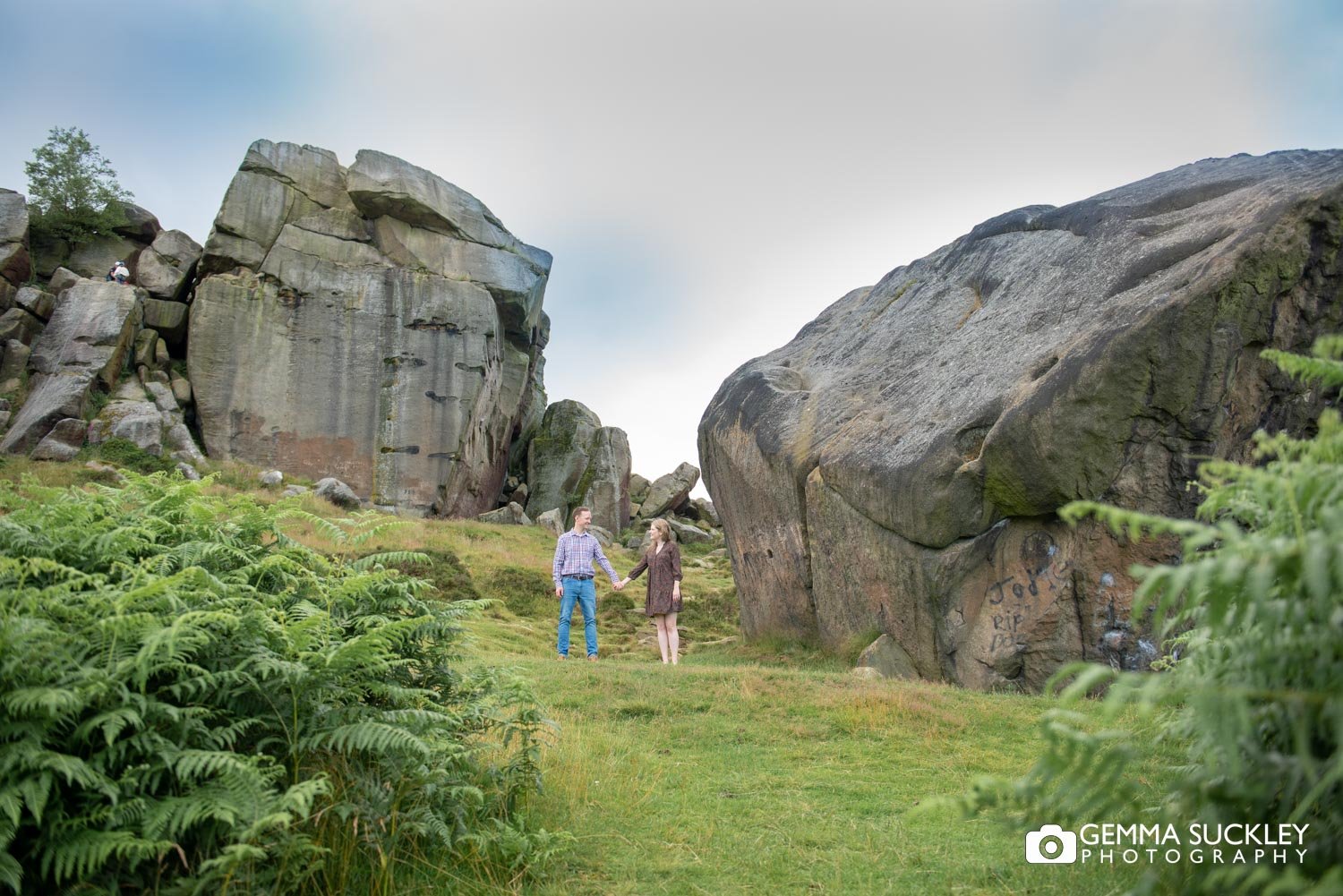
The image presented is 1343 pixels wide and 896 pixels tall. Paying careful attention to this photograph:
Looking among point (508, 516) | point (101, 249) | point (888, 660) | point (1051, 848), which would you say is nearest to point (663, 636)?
point (888, 660)

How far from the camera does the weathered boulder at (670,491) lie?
50.9 meters

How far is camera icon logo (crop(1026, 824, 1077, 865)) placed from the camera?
5566 mm

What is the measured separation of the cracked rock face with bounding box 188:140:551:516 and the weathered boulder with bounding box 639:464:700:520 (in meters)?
10.4

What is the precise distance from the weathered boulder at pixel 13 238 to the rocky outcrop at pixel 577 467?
78.6 ft

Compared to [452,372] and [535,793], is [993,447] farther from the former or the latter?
[452,372]

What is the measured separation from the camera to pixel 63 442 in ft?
106

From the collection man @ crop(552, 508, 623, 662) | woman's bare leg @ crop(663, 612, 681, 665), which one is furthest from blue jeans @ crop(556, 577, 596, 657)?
woman's bare leg @ crop(663, 612, 681, 665)

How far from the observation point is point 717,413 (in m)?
19.8

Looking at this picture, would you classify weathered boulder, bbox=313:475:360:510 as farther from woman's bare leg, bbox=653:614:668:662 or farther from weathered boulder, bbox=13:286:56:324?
woman's bare leg, bbox=653:614:668:662

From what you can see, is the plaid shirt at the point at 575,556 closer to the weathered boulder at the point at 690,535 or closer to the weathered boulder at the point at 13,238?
the weathered boulder at the point at 690,535

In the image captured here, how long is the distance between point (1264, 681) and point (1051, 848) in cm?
314

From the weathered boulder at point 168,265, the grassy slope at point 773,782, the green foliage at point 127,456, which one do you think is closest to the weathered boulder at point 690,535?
the green foliage at point 127,456

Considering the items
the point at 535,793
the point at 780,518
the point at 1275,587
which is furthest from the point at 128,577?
the point at 780,518

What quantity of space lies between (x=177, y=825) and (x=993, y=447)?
10977mm
